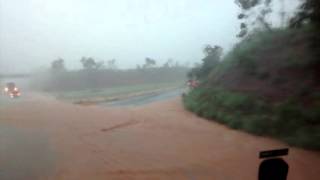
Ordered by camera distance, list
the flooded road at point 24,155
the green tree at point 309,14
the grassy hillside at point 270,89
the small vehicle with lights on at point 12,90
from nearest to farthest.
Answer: the flooded road at point 24,155 → the grassy hillside at point 270,89 → the green tree at point 309,14 → the small vehicle with lights on at point 12,90

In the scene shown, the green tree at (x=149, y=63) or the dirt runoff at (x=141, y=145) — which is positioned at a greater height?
the green tree at (x=149, y=63)

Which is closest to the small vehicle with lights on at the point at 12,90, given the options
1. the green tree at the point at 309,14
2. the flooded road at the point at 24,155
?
the flooded road at the point at 24,155

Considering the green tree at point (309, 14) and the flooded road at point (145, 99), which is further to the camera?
the flooded road at point (145, 99)

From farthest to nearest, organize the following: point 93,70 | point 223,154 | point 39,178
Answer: point 93,70 < point 223,154 < point 39,178

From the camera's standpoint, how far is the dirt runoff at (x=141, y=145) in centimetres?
773

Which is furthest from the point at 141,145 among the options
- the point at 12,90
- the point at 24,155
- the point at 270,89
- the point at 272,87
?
the point at 12,90

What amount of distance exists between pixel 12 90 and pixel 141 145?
879cm

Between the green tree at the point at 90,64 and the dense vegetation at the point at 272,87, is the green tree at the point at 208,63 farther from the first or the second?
the green tree at the point at 90,64

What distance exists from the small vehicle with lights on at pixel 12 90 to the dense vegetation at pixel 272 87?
6013 millimetres

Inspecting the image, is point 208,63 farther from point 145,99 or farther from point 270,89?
point 270,89

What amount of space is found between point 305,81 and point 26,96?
962 cm

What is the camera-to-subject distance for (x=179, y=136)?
10336 millimetres

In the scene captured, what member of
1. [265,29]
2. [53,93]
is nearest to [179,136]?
[53,93]

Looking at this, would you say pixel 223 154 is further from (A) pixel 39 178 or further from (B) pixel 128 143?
(A) pixel 39 178
